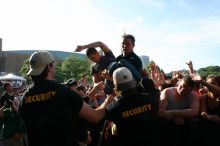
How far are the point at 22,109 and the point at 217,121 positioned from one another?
2.76 m

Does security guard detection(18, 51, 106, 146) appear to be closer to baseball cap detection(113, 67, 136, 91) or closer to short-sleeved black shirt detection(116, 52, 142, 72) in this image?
baseball cap detection(113, 67, 136, 91)

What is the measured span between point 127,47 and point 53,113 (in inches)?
83.0

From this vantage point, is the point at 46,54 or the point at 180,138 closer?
the point at 46,54

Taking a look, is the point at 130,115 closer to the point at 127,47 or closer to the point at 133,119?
the point at 133,119

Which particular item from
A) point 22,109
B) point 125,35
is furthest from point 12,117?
point 22,109

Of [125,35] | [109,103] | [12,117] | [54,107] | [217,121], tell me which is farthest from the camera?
[12,117]

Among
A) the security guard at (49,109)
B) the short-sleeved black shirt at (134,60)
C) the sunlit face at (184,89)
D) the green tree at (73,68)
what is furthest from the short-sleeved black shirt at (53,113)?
the green tree at (73,68)

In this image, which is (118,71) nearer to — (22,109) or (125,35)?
(22,109)

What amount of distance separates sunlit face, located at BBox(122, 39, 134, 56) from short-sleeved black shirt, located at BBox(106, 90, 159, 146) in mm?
1678

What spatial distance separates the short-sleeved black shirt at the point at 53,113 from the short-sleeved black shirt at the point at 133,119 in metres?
0.43

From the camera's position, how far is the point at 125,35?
5.87 m

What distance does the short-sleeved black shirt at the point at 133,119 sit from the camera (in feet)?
13.7

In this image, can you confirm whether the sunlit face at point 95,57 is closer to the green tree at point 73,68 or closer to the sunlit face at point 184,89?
the sunlit face at point 184,89

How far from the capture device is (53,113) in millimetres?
4090
